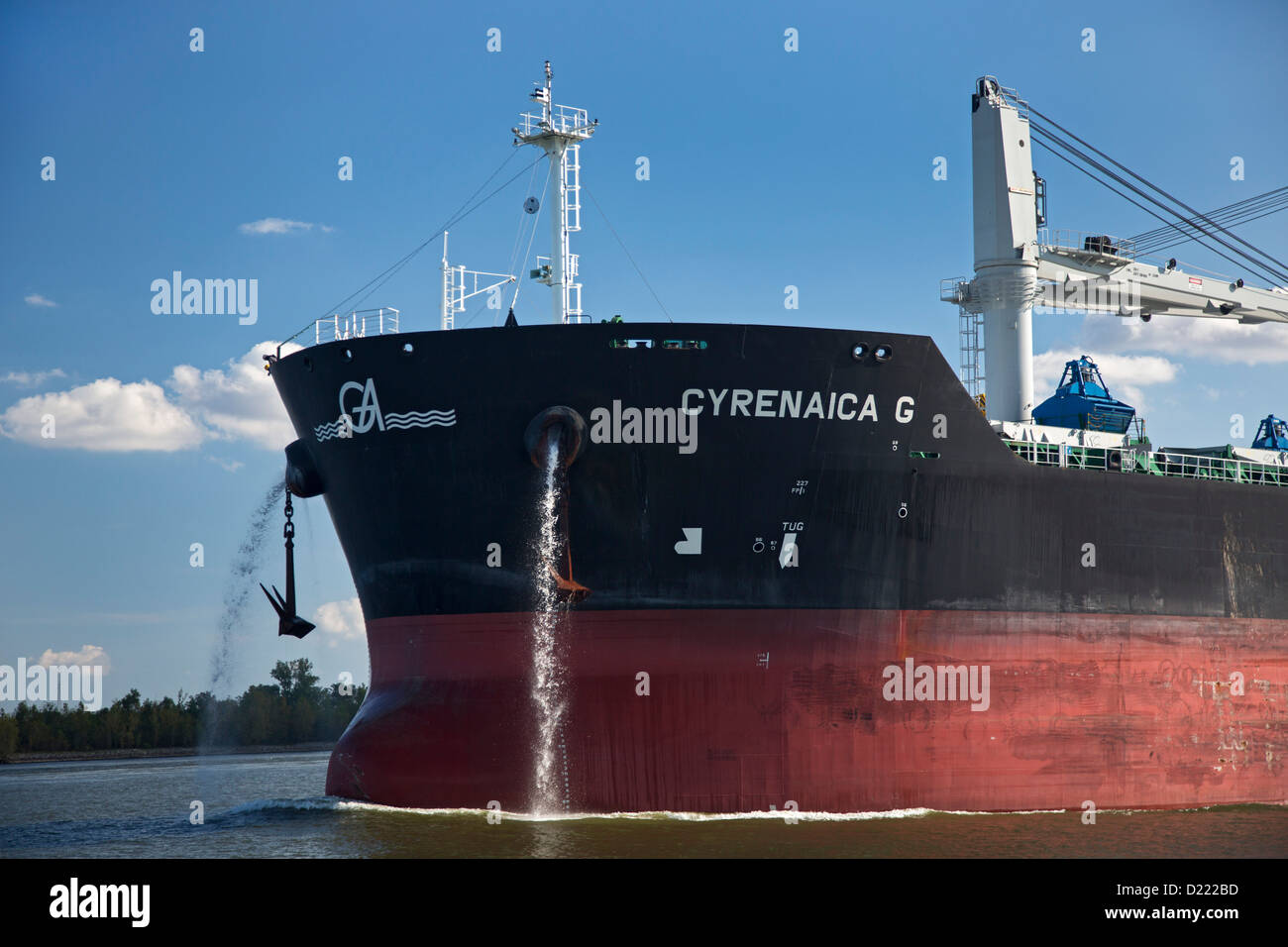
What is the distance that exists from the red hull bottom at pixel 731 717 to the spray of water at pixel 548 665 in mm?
87

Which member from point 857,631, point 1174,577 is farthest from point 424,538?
point 1174,577

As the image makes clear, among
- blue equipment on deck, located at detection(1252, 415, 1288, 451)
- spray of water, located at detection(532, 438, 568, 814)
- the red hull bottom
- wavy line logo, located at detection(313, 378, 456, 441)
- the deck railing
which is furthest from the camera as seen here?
blue equipment on deck, located at detection(1252, 415, 1288, 451)

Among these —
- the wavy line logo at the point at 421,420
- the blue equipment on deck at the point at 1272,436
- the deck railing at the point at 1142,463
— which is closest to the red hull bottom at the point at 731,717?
the wavy line logo at the point at 421,420

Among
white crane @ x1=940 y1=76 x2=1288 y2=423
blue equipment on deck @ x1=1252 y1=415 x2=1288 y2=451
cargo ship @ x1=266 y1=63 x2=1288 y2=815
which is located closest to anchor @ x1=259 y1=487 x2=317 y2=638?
cargo ship @ x1=266 y1=63 x2=1288 y2=815

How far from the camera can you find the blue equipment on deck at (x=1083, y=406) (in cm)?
1986

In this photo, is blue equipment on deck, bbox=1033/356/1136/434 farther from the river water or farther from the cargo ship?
the river water

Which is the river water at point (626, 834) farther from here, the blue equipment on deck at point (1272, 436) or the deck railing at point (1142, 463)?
the blue equipment on deck at point (1272, 436)

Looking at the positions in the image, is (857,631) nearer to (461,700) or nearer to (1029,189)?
(461,700)

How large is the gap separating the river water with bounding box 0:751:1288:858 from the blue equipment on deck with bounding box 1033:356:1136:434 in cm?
596

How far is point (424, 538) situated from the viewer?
1488cm

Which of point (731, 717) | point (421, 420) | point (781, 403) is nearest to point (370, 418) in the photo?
point (421, 420)

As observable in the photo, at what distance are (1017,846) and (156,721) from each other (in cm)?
4476

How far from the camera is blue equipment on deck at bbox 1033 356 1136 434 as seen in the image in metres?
19.9
